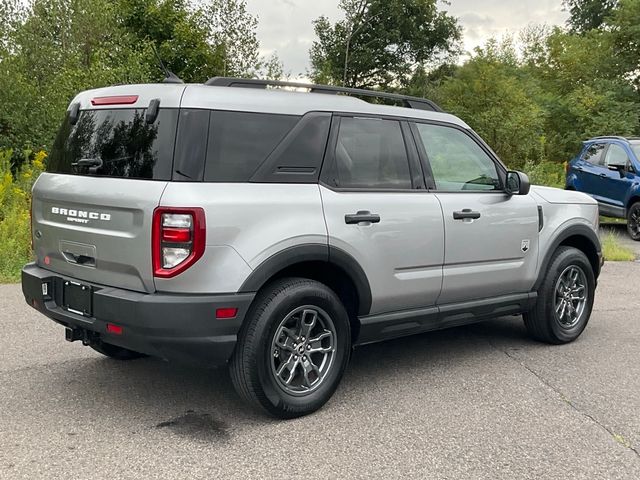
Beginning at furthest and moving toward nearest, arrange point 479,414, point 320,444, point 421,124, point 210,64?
1. point 210,64
2. point 421,124
3. point 479,414
4. point 320,444

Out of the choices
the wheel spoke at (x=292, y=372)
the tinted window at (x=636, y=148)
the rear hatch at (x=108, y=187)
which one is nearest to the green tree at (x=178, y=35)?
the tinted window at (x=636, y=148)

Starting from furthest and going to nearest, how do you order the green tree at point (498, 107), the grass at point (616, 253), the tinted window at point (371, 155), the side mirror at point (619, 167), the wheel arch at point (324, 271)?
the green tree at point (498, 107) < the side mirror at point (619, 167) < the grass at point (616, 253) < the tinted window at point (371, 155) < the wheel arch at point (324, 271)

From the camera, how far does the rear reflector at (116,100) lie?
3.69 metres

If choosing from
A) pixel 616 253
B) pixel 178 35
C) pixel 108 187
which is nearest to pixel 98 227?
pixel 108 187

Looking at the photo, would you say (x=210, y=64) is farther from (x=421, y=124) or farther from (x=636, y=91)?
(x=421, y=124)

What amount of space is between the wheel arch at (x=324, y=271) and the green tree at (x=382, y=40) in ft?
109

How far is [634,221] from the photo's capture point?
12.2m

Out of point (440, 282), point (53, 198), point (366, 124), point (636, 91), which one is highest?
point (636, 91)

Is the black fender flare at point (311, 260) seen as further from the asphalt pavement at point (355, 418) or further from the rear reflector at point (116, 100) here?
the rear reflector at point (116, 100)

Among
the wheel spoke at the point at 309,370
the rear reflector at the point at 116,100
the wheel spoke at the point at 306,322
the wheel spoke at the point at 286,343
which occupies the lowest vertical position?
the wheel spoke at the point at 309,370

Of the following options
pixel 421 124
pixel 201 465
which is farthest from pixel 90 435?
pixel 421 124

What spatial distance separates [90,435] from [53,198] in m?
1.41

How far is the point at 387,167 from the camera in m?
4.34

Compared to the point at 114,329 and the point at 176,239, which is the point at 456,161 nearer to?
the point at 176,239
